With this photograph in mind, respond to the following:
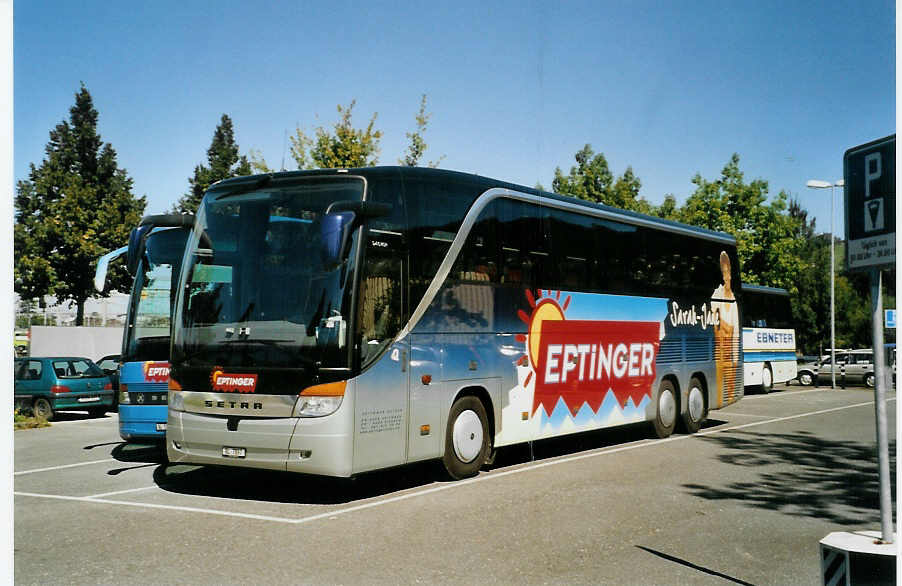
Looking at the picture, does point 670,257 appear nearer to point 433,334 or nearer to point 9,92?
point 433,334

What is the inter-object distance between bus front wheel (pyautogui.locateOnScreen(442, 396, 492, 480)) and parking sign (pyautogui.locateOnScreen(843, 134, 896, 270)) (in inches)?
236

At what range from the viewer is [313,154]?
24.6 meters

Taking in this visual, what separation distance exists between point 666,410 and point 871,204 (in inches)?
431

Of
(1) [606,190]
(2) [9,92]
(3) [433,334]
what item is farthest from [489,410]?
(1) [606,190]

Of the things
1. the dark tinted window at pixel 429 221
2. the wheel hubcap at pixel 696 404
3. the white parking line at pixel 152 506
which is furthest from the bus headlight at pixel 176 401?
the wheel hubcap at pixel 696 404

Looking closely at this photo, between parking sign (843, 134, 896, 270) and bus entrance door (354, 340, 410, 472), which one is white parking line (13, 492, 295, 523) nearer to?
bus entrance door (354, 340, 410, 472)

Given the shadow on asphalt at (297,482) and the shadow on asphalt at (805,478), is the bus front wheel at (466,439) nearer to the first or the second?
the shadow on asphalt at (297,482)

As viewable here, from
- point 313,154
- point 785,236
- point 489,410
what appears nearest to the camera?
point 489,410

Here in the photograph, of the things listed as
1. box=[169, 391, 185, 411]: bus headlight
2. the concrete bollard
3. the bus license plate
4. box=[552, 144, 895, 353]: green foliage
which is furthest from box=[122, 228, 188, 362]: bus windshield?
box=[552, 144, 895, 353]: green foliage

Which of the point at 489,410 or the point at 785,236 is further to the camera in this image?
the point at 785,236

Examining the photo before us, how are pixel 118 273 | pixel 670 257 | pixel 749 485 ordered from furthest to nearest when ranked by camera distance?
pixel 118 273
pixel 670 257
pixel 749 485

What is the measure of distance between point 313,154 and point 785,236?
25628mm

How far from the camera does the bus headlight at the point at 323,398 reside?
9.00 metres

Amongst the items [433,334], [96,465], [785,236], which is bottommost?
[96,465]
